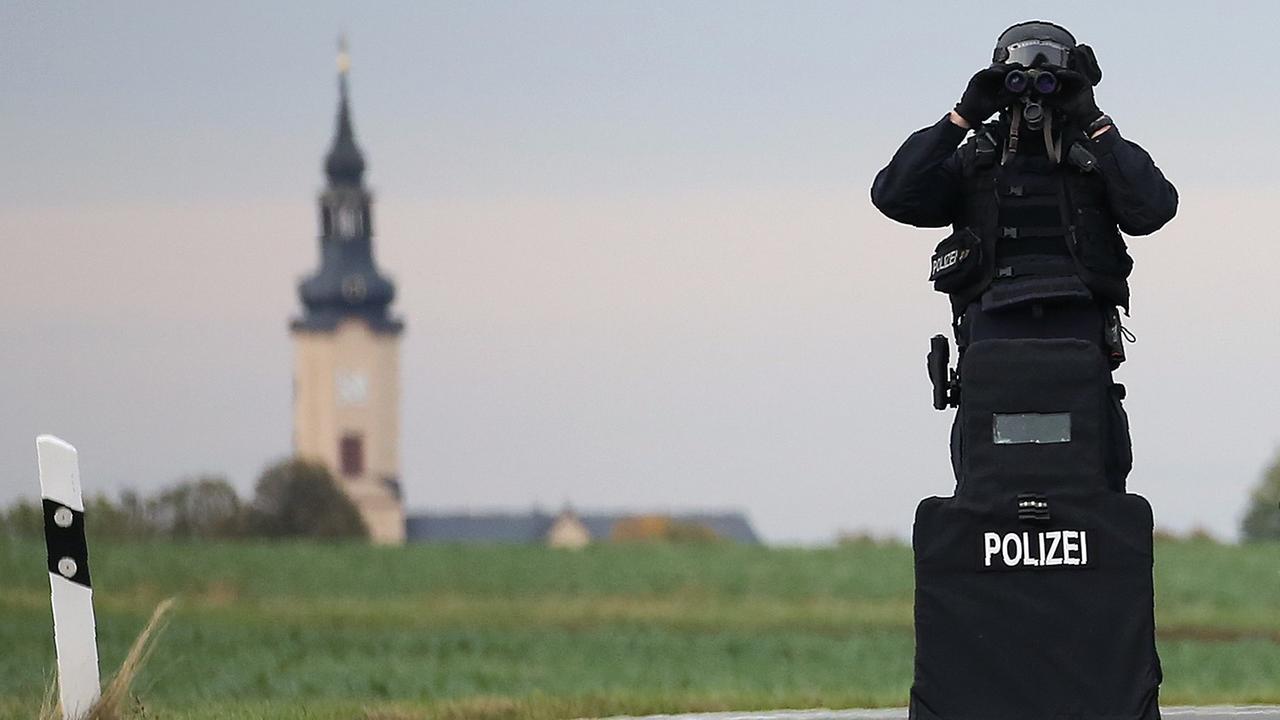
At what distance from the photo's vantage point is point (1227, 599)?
3378 centimetres

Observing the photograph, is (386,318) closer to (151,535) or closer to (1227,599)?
(151,535)

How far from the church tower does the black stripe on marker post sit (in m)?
144

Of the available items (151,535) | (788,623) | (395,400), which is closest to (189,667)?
(788,623)

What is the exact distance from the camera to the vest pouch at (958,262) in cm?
815

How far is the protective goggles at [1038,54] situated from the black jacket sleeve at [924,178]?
32 cm

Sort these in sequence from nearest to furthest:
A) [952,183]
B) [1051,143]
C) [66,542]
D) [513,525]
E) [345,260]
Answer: [1051,143] → [66,542] → [952,183] → [513,525] → [345,260]

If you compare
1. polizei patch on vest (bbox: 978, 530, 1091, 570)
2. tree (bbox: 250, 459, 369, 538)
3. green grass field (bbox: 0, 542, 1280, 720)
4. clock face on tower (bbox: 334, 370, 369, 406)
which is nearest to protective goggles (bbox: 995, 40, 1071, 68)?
polizei patch on vest (bbox: 978, 530, 1091, 570)

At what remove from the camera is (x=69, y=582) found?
26.9 feet

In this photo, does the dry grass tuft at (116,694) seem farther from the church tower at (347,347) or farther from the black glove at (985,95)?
the church tower at (347,347)

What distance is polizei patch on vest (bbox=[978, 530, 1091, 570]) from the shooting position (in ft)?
25.4

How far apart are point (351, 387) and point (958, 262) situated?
149 m

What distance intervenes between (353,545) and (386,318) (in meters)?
112

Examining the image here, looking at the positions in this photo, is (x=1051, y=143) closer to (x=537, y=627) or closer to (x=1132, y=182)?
(x=1132, y=182)

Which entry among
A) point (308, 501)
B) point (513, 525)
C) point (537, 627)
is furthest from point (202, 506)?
point (513, 525)
